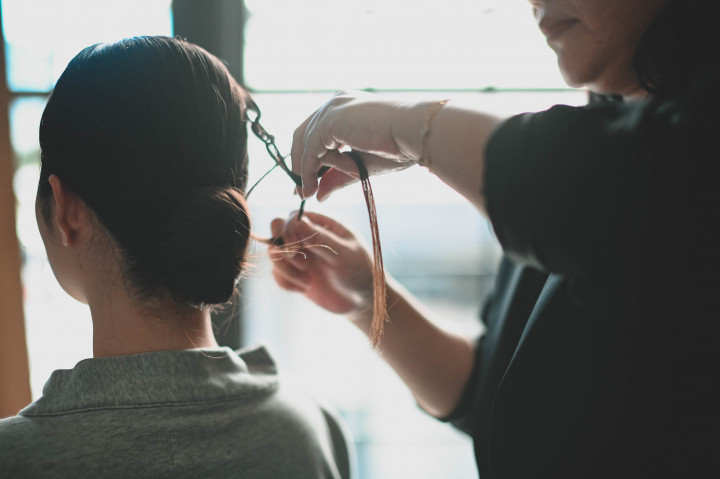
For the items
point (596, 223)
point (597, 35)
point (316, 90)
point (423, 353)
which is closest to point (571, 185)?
point (596, 223)

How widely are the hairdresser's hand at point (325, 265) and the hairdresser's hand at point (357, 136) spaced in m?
0.19

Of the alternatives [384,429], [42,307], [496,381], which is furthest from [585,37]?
[384,429]

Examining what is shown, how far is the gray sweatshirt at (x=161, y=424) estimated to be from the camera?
2.07 feet

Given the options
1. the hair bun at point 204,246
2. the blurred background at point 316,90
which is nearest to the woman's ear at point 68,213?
the hair bun at point 204,246

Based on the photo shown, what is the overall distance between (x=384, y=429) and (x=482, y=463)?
6.72 ft

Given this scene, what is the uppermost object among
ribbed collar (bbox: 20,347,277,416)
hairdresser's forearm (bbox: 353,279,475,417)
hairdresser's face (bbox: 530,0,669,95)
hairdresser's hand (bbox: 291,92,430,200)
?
hairdresser's face (bbox: 530,0,669,95)

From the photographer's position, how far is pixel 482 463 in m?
0.79

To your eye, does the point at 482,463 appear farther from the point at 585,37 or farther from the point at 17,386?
the point at 17,386

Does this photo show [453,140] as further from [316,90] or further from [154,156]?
[316,90]

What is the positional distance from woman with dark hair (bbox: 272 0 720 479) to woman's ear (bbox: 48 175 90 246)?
29 cm

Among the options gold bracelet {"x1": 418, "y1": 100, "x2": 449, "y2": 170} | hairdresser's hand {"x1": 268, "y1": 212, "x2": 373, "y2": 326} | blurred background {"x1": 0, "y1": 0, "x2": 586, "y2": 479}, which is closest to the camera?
gold bracelet {"x1": 418, "y1": 100, "x2": 449, "y2": 170}

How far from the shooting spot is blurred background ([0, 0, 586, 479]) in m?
1.23

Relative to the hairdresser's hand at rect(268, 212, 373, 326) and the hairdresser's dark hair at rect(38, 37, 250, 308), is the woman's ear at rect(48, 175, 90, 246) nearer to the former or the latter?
the hairdresser's dark hair at rect(38, 37, 250, 308)

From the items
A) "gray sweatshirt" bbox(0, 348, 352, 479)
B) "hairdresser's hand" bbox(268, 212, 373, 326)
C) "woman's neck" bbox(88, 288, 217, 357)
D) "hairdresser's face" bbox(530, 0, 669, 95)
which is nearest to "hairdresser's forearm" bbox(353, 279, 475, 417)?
"hairdresser's hand" bbox(268, 212, 373, 326)
